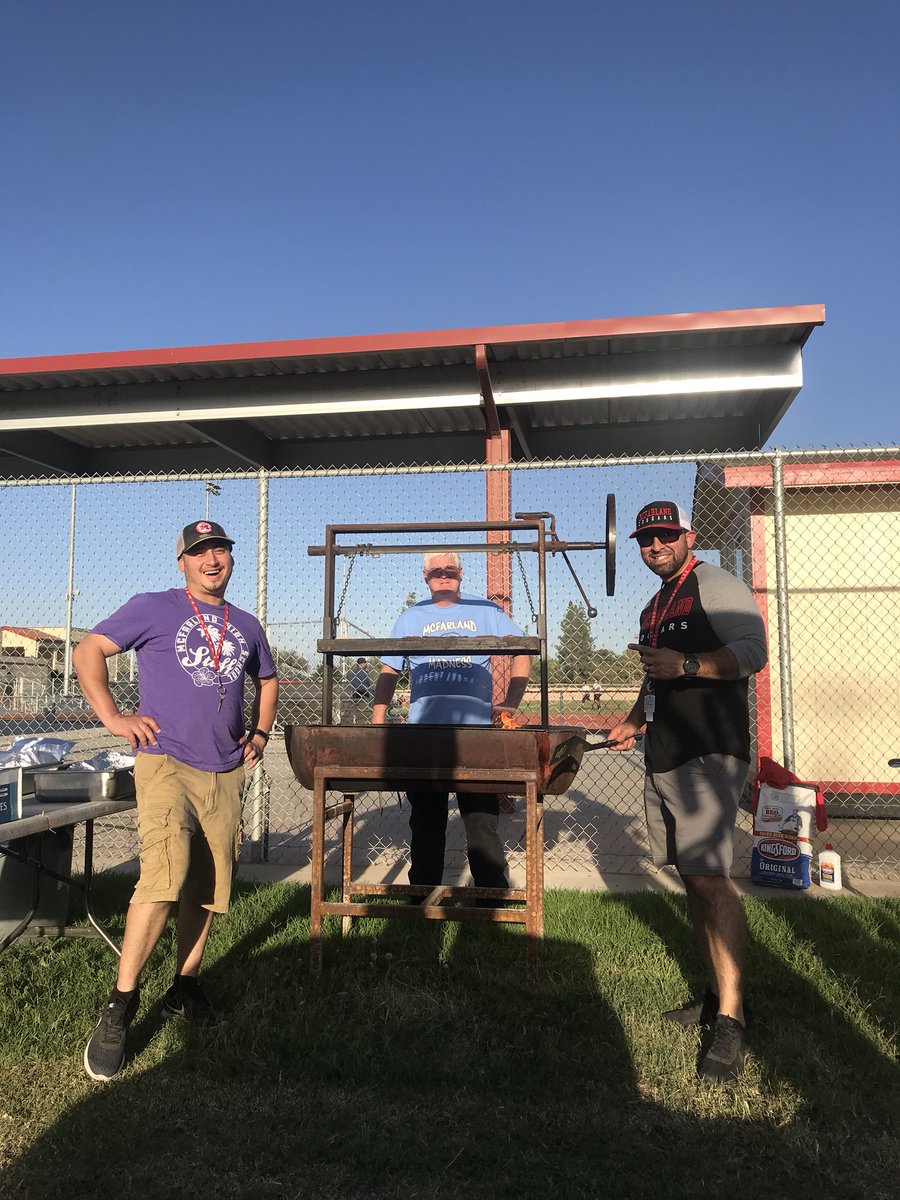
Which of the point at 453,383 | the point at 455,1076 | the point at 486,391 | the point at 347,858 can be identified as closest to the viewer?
the point at 455,1076

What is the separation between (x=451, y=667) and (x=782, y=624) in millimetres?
2232

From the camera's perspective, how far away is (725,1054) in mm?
2814

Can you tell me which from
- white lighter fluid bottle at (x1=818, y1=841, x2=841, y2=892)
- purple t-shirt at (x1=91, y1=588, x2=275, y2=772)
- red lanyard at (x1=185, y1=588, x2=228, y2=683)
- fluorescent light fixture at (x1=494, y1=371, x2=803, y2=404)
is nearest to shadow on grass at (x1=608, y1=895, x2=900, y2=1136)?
white lighter fluid bottle at (x1=818, y1=841, x2=841, y2=892)

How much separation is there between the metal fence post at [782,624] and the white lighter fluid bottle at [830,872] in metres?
0.54

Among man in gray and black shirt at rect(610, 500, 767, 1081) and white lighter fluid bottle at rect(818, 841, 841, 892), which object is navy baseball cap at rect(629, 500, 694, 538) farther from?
white lighter fluid bottle at rect(818, 841, 841, 892)

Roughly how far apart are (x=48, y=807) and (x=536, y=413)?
20.2 feet

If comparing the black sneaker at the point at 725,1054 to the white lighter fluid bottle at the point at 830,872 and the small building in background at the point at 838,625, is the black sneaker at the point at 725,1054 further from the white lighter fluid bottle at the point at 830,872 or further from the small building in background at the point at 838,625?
the small building in background at the point at 838,625

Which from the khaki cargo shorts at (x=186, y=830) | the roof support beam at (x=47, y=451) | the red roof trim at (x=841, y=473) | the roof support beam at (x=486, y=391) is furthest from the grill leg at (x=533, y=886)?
the roof support beam at (x=47, y=451)

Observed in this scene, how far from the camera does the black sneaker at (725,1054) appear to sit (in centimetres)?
277

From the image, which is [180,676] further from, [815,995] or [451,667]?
Result: [815,995]

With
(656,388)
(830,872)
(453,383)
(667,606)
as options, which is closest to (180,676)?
(667,606)

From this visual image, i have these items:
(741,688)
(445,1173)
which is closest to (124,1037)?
(445,1173)

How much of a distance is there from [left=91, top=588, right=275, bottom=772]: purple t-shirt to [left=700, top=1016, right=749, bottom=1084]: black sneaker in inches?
79.8

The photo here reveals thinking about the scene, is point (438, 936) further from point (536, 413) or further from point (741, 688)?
point (536, 413)
